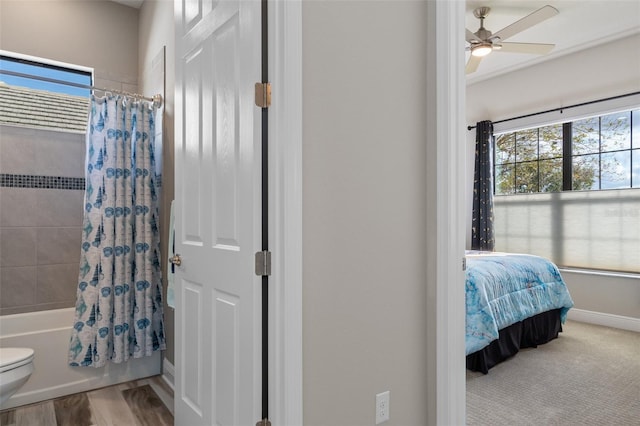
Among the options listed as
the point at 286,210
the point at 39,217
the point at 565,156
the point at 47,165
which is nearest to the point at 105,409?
the point at 39,217

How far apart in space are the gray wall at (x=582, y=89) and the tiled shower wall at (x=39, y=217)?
4682mm

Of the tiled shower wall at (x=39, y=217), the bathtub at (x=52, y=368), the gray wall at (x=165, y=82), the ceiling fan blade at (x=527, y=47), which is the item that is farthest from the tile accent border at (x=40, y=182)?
the ceiling fan blade at (x=527, y=47)

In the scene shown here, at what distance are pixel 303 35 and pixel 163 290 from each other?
2.17 meters

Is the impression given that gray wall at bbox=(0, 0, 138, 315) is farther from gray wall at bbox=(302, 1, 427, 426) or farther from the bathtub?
Result: gray wall at bbox=(302, 1, 427, 426)

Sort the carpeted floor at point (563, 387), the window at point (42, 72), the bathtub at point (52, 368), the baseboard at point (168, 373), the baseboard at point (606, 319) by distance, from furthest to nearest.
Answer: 1. the baseboard at point (606, 319)
2. the window at point (42, 72)
3. the baseboard at point (168, 373)
4. the bathtub at point (52, 368)
5. the carpeted floor at point (563, 387)

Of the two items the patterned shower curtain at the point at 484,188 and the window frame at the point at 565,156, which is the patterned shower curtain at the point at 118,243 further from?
the window frame at the point at 565,156

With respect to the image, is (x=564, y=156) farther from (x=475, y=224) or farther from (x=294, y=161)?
(x=294, y=161)

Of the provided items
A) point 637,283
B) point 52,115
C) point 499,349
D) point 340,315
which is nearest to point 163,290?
point 52,115

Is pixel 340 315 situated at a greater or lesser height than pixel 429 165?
lesser

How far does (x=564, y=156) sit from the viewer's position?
15.5 ft

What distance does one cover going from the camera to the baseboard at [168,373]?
2.72 metres

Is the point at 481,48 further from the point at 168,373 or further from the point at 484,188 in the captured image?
the point at 168,373

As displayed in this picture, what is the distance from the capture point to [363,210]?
163 cm

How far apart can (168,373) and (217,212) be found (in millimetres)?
1624
